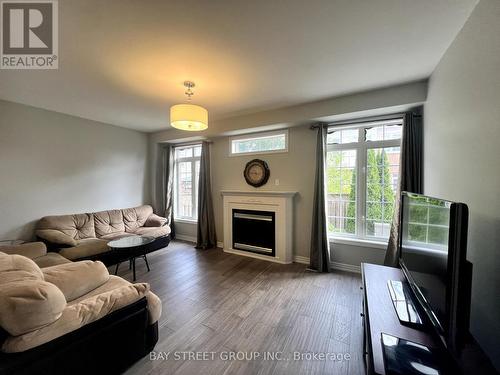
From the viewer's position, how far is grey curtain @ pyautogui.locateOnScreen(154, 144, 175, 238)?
4.92 metres

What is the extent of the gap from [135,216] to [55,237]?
1446mm

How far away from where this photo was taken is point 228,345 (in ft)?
5.62

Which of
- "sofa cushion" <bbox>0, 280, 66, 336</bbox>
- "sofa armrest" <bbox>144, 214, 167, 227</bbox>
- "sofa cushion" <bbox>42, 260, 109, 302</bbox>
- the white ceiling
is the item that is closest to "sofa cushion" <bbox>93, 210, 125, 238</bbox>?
"sofa armrest" <bbox>144, 214, 167, 227</bbox>

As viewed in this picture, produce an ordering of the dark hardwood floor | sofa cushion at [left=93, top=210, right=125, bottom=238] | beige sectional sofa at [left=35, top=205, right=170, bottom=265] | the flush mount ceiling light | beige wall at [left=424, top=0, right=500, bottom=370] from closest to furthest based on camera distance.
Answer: beige wall at [left=424, top=0, right=500, bottom=370]
the dark hardwood floor
the flush mount ceiling light
beige sectional sofa at [left=35, top=205, right=170, bottom=265]
sofa cushion at [left=93, top=210, right=125, bottom=238]

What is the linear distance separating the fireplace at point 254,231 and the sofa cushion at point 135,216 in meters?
2.07

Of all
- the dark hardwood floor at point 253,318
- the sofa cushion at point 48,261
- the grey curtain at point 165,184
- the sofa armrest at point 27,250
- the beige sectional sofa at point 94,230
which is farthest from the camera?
the grey curtain at point 165,184

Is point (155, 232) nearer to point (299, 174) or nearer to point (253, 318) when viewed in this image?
point (253, 318)

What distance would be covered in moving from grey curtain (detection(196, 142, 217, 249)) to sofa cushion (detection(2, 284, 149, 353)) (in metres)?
2.75

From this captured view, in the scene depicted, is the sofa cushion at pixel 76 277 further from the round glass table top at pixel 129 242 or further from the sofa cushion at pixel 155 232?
the sofa cushion at pixel 155 232

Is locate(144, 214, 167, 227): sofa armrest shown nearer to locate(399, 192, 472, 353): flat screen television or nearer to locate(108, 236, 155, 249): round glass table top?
locate(108, 236, 155, 249): round glass table top

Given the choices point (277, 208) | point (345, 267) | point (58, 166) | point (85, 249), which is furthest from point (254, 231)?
point (58, 166)

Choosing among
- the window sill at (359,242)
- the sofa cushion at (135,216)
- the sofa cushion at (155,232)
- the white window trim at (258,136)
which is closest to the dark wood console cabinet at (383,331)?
the window sill at (359,242)

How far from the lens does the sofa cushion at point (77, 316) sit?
983 mm

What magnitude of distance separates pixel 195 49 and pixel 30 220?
148 inches
